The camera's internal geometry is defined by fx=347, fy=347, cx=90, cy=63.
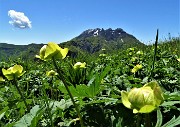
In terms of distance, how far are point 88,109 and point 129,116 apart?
0.18 meters

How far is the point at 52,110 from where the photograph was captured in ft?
3.83

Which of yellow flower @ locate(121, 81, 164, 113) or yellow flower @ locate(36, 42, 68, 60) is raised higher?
yellow flower @ locate(36, 42, 68, 60)

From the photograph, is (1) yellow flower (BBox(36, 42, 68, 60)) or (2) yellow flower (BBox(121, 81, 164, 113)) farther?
(1) yellow flower (BBox(36, 42, 68, 60))

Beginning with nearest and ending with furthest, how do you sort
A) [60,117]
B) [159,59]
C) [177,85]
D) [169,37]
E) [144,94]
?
[144,94], [60,117], [177,85], [159,59], [169,37]

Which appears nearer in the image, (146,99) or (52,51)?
(146,99)

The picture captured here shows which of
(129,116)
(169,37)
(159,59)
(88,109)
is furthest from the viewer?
(169,37)

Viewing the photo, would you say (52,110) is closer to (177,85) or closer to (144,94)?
(144,94)

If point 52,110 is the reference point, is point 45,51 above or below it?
above

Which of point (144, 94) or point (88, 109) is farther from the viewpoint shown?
point (88, 109)

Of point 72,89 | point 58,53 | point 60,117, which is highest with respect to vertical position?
point 58,53

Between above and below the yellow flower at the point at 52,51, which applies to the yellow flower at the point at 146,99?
below

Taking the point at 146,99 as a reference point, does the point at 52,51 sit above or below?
above

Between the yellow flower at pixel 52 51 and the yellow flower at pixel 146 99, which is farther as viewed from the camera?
the yellow flower at pixel 52 51

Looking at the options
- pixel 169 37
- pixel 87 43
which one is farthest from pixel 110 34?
pixel 169 37
